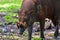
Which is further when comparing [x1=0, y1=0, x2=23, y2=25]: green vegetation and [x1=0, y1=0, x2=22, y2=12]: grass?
[x1=0, y1=0, x2=22, y2=12]: grass

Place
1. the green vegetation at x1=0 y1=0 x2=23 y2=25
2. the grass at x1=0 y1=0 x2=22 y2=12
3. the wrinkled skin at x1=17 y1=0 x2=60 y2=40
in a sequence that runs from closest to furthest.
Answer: the wrinkled skin at x1=17 y1=0 x2=60 y2=40 → the green vegetation at x1=0 y1=0 x2=23 y2=25 → the grass at x1=0 y1=0 x2=22 y2=12

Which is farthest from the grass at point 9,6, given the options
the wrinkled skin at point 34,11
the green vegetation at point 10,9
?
the wrinkled skin at point 34,11

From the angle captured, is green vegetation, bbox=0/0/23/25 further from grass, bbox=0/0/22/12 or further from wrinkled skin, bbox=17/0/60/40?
Answer: wrinkled skin, bbox=17/0/60/40

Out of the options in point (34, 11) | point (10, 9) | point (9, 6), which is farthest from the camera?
point (9, 6)

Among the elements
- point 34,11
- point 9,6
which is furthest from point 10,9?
point 34,11

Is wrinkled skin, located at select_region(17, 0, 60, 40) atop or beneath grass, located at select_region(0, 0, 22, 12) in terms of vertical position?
beneath

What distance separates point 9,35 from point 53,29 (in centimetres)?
156

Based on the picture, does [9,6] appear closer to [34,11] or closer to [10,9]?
[10,9]

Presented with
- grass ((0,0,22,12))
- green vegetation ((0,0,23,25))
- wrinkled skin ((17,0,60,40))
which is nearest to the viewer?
wrinkled skin ((17,0,60,40))

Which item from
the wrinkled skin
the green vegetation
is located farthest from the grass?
the wrinkled skin

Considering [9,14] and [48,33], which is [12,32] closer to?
[48,33]

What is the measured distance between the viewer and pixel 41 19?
921 cm

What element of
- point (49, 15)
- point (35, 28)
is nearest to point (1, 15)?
point (35, 28)

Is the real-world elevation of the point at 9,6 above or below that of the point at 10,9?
Answer: above
